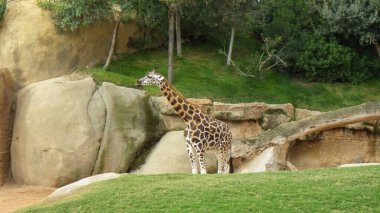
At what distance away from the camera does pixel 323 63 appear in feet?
74.3

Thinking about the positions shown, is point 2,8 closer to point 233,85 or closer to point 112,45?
point 112,45

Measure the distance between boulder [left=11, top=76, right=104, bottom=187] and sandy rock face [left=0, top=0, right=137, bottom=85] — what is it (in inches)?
143

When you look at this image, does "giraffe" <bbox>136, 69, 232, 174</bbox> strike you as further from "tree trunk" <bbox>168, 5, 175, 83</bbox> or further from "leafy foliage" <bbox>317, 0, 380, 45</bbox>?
"leafy foliage" <bbox>317, 0, 380, 45</bbox>

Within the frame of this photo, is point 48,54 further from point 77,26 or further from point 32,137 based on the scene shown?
point 32,137

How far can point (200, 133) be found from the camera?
14.9 metres

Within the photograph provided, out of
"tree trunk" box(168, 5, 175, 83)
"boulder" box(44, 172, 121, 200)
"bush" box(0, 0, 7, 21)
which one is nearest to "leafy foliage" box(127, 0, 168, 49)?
"tree trunk" box(168, 5, 175, 83)

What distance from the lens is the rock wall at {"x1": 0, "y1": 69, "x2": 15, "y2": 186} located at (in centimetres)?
1730

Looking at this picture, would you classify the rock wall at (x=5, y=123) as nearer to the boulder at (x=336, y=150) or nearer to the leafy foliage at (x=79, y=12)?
the leafy foliage at (x=79, y=12)

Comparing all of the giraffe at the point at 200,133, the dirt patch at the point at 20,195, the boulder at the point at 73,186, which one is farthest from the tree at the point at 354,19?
the boulder at the point at 73,186

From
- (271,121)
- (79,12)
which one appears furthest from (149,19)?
(271,121)

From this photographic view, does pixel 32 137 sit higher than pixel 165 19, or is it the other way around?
pixel 165 19

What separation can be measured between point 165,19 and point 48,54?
14.6ft

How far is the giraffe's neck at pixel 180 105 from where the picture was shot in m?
15.3

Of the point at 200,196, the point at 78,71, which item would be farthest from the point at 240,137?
the point at 200,196
